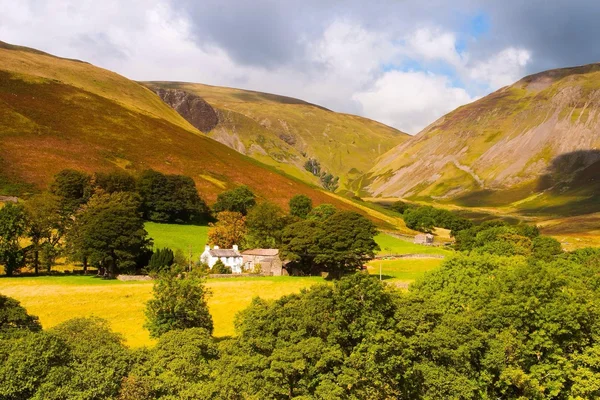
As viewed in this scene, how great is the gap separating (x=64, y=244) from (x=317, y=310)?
173ft

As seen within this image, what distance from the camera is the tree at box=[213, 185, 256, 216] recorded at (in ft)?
369

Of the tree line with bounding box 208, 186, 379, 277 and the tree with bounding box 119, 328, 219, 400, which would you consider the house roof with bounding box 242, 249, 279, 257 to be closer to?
the tree line with bounding box 208, 186, 379, 277

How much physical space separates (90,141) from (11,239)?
259ft

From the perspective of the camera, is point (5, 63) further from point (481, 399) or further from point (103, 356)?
point (481, 399)

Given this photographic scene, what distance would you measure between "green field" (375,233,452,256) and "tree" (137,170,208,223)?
141 ft

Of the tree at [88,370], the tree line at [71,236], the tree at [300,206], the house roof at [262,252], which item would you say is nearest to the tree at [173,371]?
the tree at [88,370]

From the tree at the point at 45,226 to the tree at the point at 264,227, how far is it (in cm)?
3214

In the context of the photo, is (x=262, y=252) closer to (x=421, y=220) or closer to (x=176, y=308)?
(x=176, y=308)

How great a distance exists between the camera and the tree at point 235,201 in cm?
11256

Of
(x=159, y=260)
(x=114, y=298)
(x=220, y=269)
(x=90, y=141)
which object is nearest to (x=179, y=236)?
(x=220, y=269)

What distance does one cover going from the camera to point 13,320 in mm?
29328

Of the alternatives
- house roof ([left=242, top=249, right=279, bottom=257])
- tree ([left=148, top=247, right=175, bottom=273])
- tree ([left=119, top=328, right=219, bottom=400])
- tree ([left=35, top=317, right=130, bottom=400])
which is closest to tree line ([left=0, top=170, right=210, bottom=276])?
tree ([left=148, top=247, right=175, bottom=273])

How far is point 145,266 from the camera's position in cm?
6750

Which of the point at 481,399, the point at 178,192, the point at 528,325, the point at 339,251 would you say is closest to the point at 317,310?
the point at 481,399
